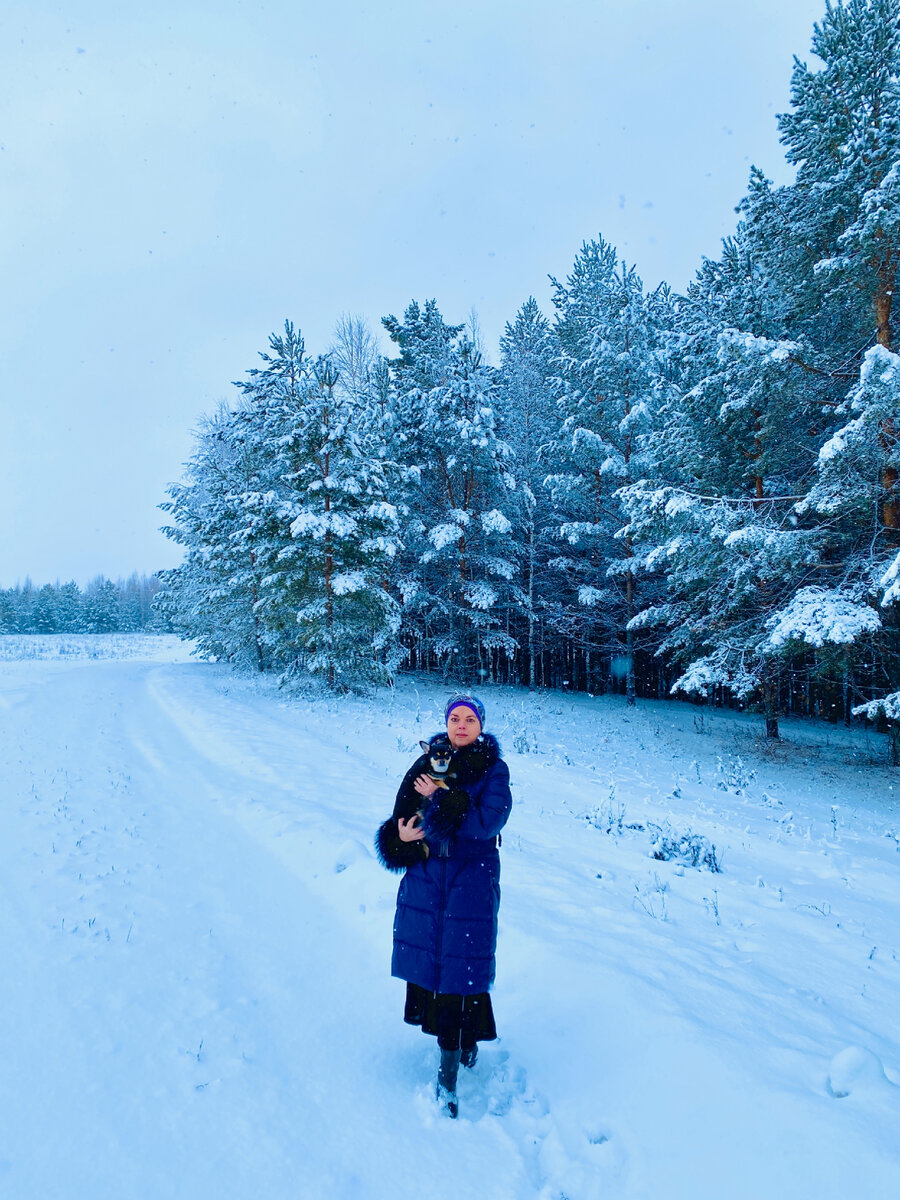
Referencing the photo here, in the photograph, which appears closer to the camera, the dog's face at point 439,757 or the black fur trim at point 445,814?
the black fur trim at point 445,814

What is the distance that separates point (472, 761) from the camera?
303 cm

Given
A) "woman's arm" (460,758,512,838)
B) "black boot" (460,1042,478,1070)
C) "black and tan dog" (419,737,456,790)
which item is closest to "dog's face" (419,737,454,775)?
Answer: "black and tan dog" (419,737,456,790)

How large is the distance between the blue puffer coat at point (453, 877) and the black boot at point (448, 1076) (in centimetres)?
36

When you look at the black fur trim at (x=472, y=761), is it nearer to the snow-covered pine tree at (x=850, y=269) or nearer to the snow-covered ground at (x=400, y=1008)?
the snow-covered ground at (x=400, y=1008)

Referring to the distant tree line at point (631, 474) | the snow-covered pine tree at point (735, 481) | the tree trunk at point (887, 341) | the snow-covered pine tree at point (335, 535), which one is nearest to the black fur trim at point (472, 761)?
the distant tree line at point (631, 474)

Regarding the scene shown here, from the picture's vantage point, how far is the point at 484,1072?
3.23 m

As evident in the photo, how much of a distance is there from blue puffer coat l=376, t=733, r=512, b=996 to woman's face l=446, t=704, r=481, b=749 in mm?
60

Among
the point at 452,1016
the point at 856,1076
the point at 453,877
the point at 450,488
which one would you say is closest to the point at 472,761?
the point at 453,877

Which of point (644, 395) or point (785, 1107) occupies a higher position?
point (644, 395)

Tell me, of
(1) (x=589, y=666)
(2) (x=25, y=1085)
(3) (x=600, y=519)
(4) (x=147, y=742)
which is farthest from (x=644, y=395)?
(2) (x=25, y=1085)

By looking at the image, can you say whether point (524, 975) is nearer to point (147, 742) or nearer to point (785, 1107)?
point (785, 1107)

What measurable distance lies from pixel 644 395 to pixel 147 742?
1825cm

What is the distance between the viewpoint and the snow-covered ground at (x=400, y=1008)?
2557 mm

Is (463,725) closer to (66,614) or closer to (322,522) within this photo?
(322,522)
